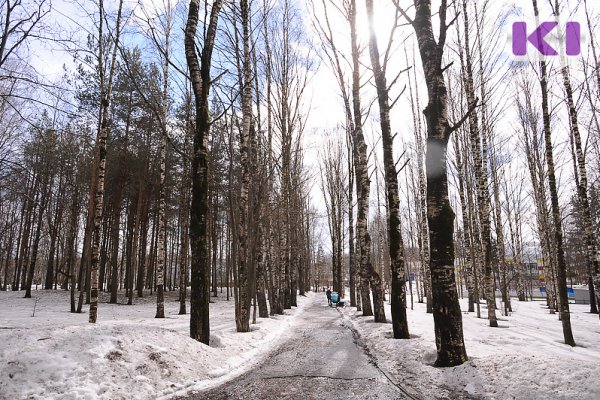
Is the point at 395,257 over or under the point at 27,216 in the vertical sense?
under

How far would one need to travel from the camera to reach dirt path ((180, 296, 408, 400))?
4133 millimetres

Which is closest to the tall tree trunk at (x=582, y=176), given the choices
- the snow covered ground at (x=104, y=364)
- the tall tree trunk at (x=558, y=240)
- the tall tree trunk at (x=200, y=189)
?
the tall tree trunk at (x=558, y=240)

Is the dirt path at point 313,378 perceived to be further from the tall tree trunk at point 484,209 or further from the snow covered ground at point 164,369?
the tall tree trunk at point 484,209

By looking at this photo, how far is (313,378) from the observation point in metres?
4.85

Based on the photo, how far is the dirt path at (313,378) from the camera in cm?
413

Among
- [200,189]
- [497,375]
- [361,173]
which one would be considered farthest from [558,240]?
[200,189]

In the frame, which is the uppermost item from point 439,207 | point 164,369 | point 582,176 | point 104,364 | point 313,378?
point 582,176

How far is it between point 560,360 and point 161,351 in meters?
5.46

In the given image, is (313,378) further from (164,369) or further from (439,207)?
(439,207)

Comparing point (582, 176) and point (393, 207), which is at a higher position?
point (582, 176)

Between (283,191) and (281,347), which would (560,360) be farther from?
(283,191)

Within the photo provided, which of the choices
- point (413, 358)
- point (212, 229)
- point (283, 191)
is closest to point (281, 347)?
point (413, 358)

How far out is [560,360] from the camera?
4.20m

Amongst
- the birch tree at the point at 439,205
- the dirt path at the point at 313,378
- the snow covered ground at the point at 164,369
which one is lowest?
the dirt path at the point at 313,378
